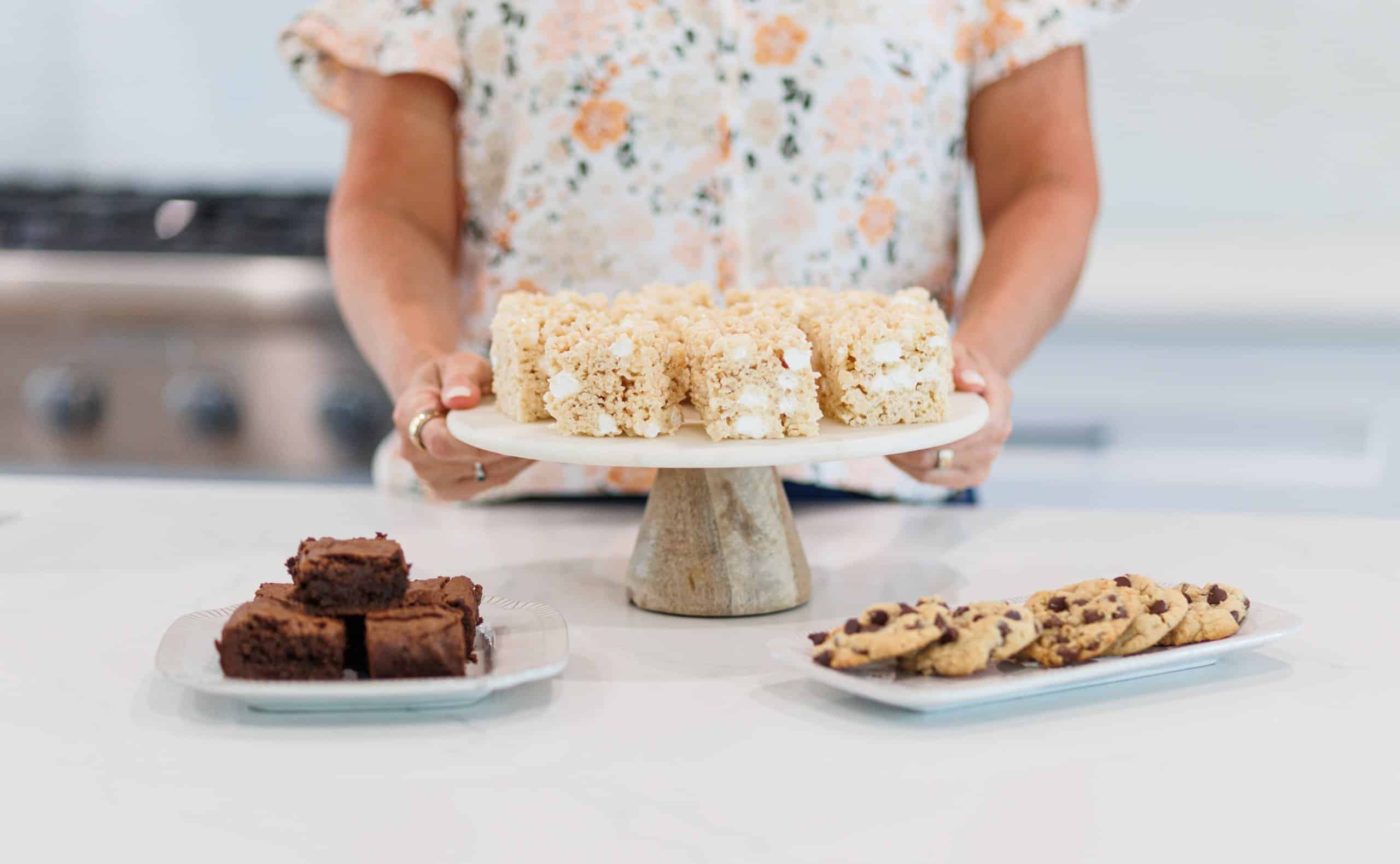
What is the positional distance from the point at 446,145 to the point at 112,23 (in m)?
1.96

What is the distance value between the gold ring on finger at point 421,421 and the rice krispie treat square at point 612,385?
18 cm

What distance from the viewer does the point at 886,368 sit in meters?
1.08

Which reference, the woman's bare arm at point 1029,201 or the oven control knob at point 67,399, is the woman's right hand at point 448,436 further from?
the oven control knob at point 67,399

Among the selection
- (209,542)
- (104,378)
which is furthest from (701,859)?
(104,378)

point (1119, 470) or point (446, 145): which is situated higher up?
point (446, 145)

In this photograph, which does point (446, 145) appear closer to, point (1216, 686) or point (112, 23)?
point (1216, 686)

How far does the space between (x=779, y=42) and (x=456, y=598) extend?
2.83 feet

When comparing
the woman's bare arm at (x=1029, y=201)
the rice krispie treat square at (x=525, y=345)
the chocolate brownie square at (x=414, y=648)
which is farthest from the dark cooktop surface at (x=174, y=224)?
the chocolate brownie square at (x=414, y=648)

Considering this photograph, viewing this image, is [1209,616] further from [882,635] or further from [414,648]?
[414,648]

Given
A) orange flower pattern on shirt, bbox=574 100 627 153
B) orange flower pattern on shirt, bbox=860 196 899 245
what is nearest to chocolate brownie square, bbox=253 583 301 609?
orange flower pattern on shirt, bbox=574 100 627 153

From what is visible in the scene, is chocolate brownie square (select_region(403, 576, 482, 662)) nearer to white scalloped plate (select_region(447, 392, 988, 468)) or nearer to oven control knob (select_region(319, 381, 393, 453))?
white scalloped plate (select_region(447, 392, 988, 468))

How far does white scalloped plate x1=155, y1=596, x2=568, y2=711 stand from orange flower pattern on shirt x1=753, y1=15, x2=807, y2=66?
791 mm

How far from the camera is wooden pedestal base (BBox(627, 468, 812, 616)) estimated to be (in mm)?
1100

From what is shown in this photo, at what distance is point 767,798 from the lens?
78 cm
